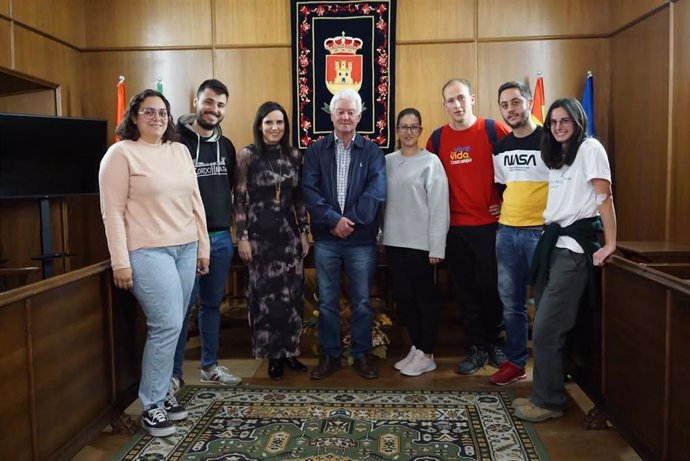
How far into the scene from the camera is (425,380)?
337cm

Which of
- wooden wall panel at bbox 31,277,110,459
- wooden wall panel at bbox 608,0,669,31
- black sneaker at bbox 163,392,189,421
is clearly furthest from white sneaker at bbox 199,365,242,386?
wooden wall panel at bbox 608,0,669,31

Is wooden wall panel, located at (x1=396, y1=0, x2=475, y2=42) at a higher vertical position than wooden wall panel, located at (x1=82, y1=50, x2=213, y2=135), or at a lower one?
higher

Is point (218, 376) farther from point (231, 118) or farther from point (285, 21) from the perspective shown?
point (285, 21)

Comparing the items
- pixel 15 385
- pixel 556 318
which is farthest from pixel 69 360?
pixel 556 318

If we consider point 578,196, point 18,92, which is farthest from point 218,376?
point 18,92

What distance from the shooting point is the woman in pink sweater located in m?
2.45

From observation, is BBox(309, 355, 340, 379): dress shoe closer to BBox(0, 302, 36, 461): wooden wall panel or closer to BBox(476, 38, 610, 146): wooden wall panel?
BBox(0, 302, 36, 461): wooden wall panel

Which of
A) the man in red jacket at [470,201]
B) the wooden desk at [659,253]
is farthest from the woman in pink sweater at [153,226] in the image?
the wooden desk at [659,253]

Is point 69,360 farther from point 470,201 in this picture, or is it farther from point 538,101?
point 538,101

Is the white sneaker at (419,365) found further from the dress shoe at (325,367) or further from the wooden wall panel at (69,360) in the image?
the wooden wall panel at (69,360)

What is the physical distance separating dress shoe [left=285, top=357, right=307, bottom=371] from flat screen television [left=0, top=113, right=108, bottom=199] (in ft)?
6.87

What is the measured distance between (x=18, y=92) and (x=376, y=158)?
312cm

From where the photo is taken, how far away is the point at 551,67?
4.85m

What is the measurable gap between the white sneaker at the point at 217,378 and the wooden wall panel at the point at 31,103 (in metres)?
2.69
